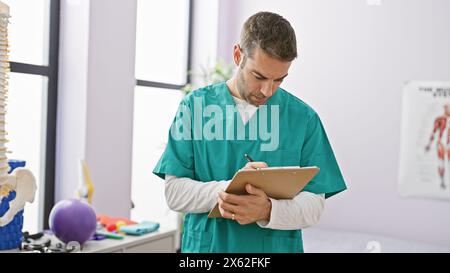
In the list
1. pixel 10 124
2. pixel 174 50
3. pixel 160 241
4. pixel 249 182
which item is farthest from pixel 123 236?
pixel 249 182

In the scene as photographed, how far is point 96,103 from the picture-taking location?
1.74 metres

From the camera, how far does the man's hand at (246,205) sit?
77cm

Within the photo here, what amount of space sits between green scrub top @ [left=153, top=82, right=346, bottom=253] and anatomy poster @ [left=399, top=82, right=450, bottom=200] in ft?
1.83

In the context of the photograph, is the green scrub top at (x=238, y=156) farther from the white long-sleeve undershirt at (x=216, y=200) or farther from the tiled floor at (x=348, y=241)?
the tiled floor at (x=348, y=241)

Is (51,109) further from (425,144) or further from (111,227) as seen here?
(425,144)

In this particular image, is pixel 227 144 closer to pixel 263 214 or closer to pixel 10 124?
pixel 263 214

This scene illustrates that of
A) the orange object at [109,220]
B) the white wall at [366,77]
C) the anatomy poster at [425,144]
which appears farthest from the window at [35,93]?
the anatomy poster at [425,144]

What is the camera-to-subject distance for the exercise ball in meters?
1.38

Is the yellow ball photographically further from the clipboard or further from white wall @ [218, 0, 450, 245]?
the clipboard

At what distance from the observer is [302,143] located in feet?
2.89

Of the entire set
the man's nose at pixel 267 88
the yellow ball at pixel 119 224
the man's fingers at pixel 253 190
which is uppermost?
the man's nose at pixel 267 88

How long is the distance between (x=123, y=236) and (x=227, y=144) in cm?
84

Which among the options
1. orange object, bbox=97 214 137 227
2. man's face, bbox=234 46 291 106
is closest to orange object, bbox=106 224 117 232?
orange object, bbox=97 214 137 227

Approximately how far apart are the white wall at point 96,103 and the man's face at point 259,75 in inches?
31.3
